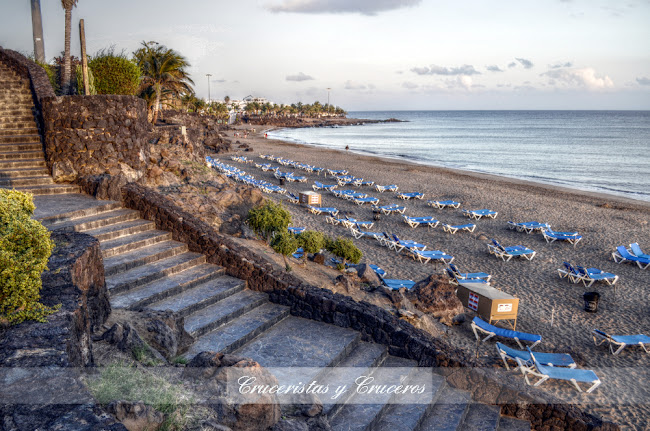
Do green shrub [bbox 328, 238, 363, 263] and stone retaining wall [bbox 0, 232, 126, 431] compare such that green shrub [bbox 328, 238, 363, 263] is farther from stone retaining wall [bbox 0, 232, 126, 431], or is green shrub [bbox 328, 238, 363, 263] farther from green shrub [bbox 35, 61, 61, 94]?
green shrub [bbox 35, 61, 61, 94]

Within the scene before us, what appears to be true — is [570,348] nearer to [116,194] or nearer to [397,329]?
[397,329]

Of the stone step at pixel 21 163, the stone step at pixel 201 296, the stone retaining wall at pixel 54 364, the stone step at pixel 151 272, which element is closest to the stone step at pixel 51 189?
the stone step at pixel 21 163

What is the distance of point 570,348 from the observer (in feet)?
26.1

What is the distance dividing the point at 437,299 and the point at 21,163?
30.5 feet

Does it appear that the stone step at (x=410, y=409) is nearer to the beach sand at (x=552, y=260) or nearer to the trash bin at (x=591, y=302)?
the beach sand at (x=552, y=260)

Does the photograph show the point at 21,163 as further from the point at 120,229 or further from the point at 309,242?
the point at 309,242

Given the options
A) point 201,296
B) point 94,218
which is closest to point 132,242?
point 94,218

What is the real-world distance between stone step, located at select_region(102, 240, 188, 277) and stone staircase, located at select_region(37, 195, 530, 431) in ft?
→ 0.05

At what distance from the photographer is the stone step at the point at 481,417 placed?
4.75m

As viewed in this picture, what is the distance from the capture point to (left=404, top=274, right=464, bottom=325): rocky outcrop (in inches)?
352

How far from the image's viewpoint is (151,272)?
6180 mm

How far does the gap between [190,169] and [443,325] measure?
10.2m

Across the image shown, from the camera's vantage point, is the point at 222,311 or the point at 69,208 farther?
the point at 69,208

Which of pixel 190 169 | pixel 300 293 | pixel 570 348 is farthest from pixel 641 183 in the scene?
pixel 300 293
